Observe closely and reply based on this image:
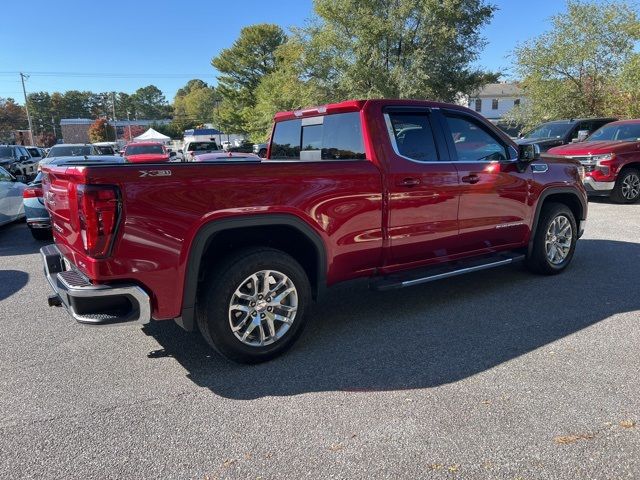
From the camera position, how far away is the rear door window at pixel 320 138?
14.2ft

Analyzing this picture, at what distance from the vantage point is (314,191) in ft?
12.2

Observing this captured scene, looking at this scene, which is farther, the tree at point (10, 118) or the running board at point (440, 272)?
the tree at point (10, 118)

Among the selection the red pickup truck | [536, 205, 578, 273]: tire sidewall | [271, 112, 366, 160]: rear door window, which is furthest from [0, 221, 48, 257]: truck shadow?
[536, 205, 578, 273]: tire sidewall

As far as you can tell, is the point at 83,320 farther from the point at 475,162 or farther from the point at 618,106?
the point at 618,106

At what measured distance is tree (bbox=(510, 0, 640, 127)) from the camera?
64.2 feet

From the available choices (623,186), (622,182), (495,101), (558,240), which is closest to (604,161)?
(622,182)

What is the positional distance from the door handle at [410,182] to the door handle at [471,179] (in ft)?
2.08

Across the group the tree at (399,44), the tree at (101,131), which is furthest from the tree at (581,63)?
the tree at (101,131)

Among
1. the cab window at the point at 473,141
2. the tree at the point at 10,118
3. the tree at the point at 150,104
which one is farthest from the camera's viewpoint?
the tree at the point at 150,104

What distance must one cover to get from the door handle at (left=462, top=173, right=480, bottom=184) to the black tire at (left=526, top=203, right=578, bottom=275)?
4.22 feet

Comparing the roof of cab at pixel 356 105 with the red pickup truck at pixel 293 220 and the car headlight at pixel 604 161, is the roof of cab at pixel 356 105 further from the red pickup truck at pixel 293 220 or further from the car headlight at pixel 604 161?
the car headlight at pixel 604 161

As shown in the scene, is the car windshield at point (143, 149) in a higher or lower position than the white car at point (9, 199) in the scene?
higher

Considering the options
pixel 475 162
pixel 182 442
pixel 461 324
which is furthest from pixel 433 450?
pixel 475 162

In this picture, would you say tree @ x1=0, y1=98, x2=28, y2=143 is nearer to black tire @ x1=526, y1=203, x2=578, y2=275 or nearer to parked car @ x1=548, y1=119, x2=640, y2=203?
parked car @ x1=548, y1=119, x2=640, y2=203
